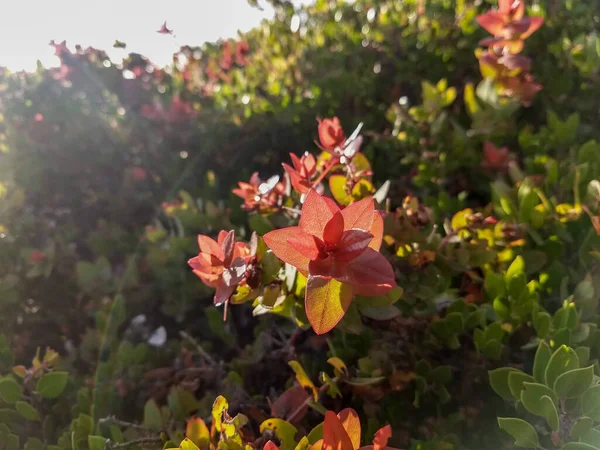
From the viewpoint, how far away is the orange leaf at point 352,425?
74cm

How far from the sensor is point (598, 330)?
98 centimetres

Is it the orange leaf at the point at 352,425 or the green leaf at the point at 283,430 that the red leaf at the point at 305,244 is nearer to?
the orange leaf at the point at 352,425

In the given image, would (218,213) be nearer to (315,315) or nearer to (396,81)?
(315,315)

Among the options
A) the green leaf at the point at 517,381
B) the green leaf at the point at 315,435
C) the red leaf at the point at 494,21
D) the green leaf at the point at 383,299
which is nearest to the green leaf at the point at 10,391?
the green leaf at the point at 315,435

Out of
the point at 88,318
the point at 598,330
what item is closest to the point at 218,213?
the point at 88,318

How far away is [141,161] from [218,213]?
0.81 m

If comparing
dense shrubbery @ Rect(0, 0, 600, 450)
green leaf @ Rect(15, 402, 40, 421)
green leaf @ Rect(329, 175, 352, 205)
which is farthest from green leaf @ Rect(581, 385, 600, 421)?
green leaf @ Rect(15, 402, 40, 421)

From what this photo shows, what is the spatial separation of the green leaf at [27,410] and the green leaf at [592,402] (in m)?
1.16

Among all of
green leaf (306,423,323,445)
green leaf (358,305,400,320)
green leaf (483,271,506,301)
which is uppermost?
green leaf (358,305,400,320)

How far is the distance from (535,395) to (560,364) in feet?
0.24

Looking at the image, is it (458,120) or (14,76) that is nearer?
(458,120)

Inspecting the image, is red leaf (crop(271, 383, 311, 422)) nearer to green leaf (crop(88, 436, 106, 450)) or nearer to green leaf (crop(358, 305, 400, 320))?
green leaf (crop(358, 305, 400, 320))

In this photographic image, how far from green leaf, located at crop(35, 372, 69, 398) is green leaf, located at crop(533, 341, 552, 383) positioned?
104cm

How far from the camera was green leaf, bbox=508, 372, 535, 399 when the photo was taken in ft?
2.74
